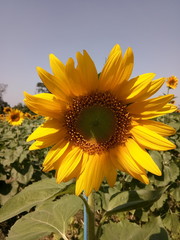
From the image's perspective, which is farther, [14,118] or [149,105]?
[14,118]

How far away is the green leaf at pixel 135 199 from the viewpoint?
41.8 inches

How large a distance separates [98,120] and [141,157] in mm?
311

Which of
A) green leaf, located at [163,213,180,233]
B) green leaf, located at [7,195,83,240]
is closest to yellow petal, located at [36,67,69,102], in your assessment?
green leaf, located at [7,195,83,240]

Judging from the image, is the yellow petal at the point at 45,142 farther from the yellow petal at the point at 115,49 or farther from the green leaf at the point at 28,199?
the yellow petal at the point at 115,49

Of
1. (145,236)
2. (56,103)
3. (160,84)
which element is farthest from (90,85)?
(145,236)

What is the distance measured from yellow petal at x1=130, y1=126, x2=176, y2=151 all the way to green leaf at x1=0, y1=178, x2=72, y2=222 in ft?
1.36

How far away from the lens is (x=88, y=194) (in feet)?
3.60

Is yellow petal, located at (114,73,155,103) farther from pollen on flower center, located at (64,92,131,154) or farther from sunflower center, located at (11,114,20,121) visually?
sunflower center, located at (11,114,20,121)

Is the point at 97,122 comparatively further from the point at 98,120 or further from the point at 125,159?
the point at 125,159

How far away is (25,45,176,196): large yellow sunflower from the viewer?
1034 millimetres

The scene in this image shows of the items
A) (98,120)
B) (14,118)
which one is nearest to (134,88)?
(98,120)

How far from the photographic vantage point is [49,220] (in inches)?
55.1

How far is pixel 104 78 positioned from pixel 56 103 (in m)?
0.25

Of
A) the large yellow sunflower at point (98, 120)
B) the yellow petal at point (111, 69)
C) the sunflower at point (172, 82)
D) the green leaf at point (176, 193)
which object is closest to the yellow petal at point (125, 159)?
the large yellow sunflower at point (98, 120)
